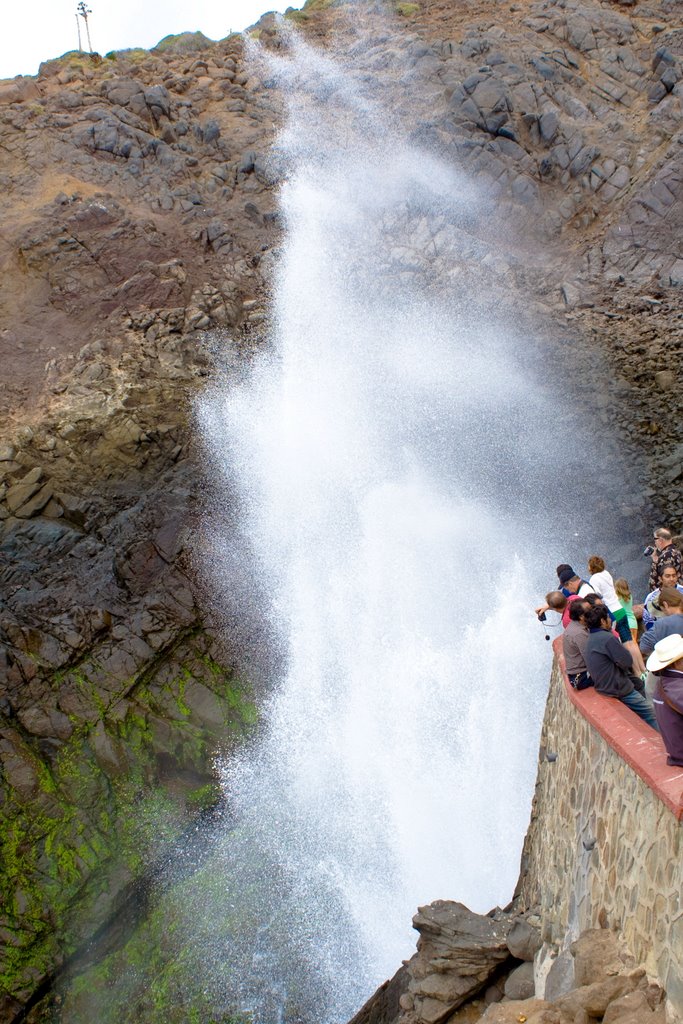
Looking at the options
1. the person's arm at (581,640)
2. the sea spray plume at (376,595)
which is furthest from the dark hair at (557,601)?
the sea spray plume at (376,595)

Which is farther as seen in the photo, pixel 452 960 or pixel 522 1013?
pixel 452 960

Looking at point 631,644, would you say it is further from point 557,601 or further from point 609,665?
point 609,665

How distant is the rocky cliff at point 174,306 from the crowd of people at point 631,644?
8396mm

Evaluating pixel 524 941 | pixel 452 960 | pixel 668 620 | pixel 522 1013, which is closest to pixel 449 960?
pixel 452 960

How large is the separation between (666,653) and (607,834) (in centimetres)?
221

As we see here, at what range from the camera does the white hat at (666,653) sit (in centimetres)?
531

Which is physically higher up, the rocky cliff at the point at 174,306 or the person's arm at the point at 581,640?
the rocky cliff at the point at 174,306

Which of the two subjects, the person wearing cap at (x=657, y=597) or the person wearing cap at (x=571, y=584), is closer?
the person wearing cap at (x=657, y=597)

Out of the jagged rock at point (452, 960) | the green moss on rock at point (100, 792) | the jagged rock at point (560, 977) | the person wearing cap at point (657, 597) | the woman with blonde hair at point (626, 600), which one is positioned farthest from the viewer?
the green moss on rock at point (100, 792)

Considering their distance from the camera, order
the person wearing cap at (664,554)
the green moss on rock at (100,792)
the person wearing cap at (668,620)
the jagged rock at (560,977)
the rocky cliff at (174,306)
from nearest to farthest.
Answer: the person wearing cap at (668,620) → the jagged rock at (560,977) → the person wearing cap at (664,554) → the green moss on rock at (100,792) → the rocky cliff at (174,306)

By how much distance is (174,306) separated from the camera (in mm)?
22734

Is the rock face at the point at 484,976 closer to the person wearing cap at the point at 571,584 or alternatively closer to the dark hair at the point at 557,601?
the dark hair at the point at 557,601

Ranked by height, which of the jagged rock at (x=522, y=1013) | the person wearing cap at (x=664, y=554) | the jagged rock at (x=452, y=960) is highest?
the person wearing cap at (x=664, y=554)

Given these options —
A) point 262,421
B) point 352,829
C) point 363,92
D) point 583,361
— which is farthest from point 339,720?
point 363,92
